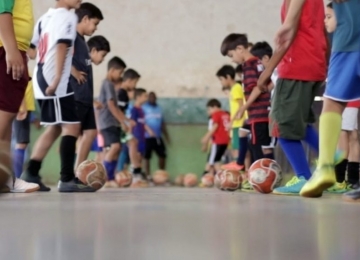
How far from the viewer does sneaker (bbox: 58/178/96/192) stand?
20.6ft

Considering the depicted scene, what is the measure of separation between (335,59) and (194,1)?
345 inches

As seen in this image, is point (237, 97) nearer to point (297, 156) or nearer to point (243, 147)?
point (243, 147)

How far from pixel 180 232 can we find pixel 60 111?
3775mm

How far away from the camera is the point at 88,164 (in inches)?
259

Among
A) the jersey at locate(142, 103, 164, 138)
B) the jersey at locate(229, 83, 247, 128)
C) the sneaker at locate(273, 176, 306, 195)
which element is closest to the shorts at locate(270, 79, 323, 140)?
the sneaker at locate(273, 176, 306, 195)

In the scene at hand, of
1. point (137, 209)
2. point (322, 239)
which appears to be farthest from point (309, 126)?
point (322, 239)

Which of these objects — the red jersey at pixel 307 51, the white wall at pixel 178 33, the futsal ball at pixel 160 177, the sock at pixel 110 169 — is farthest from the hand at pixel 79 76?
the white wall at pixel 178 33

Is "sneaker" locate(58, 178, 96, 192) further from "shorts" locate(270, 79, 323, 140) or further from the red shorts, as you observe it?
"shorts" locate(270, 79, 323, 140)

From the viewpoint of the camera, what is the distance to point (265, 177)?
5938 millimetres

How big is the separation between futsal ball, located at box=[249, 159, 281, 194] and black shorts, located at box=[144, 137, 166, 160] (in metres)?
6.89

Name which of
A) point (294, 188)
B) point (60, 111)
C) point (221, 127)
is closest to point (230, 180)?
point (60, 111)

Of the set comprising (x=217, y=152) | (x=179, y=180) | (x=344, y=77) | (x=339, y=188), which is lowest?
(x=179, y=180)

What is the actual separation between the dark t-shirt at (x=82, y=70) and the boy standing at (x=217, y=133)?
5.15m

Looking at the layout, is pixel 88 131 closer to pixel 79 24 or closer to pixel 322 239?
pixel 79 24
